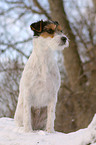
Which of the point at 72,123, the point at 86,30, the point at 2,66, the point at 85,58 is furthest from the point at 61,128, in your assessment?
the point at 86,30

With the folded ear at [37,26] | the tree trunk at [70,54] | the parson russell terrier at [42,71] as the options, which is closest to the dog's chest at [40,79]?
the parson russell terrier at [42,71]

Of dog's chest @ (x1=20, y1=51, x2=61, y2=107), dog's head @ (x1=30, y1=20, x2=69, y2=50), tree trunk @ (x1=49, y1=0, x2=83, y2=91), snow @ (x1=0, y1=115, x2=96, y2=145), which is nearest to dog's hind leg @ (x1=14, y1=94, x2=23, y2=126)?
snow @ (x1=0, y1=115, x2=96, y2=145)

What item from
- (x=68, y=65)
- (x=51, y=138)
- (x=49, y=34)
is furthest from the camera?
(x=68, y=65)

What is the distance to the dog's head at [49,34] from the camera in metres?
3.20

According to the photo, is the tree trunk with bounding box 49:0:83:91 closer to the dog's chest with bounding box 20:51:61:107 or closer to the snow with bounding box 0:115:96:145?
the dog's chest with bounding box 20:51:61:107

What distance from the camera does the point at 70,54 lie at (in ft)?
26.5

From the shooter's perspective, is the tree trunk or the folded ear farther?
the tree trunk

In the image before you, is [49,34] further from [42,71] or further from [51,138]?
[51,138]

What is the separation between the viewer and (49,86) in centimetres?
332

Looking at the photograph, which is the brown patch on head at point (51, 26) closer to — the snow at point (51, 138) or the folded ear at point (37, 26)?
the folded ear at point (37, 26)

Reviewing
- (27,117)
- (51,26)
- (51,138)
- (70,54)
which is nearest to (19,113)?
(27,117)

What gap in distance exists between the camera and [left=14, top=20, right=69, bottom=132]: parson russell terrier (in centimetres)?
327

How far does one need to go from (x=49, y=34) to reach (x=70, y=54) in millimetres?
4899

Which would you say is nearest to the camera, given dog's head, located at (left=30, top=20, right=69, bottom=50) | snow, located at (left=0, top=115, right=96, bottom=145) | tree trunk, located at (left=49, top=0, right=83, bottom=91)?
snow, located at (left=0, top=115, right=96, bottom=145)
